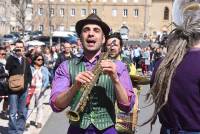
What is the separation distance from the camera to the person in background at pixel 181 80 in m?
4.27

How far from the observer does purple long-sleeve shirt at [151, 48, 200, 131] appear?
426 cm

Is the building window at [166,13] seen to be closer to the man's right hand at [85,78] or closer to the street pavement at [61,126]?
the street pavement at [61,126]

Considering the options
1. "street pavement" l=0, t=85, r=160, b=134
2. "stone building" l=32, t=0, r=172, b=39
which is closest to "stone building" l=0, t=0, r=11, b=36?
"stone building" l=32, t=0, r=172, b=39

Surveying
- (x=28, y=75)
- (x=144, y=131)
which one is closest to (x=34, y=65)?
(x=28, y=75)

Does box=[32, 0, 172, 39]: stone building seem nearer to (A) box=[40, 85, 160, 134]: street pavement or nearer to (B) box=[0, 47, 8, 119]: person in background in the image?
(B) box=[0, 47, 8, 119]: person in background

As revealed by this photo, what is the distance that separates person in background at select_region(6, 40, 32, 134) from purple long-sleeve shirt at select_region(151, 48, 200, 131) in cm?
615

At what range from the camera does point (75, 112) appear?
421 cm

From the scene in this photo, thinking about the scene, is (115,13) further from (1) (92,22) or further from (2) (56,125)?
(1) (92,22)

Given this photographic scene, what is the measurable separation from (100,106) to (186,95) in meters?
0.74

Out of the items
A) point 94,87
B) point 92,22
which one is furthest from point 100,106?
point 92,22

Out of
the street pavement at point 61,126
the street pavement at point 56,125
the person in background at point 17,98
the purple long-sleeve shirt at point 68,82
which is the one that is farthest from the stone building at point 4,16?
the purple long-sleeve shirt at point 68,82

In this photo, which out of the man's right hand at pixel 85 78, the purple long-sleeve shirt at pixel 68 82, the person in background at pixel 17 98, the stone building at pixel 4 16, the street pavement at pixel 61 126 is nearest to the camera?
the man's right hand at pixel 85 78

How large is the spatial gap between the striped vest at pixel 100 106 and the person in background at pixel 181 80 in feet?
1.24

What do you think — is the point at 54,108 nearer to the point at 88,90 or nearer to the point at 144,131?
the point at 88,90
